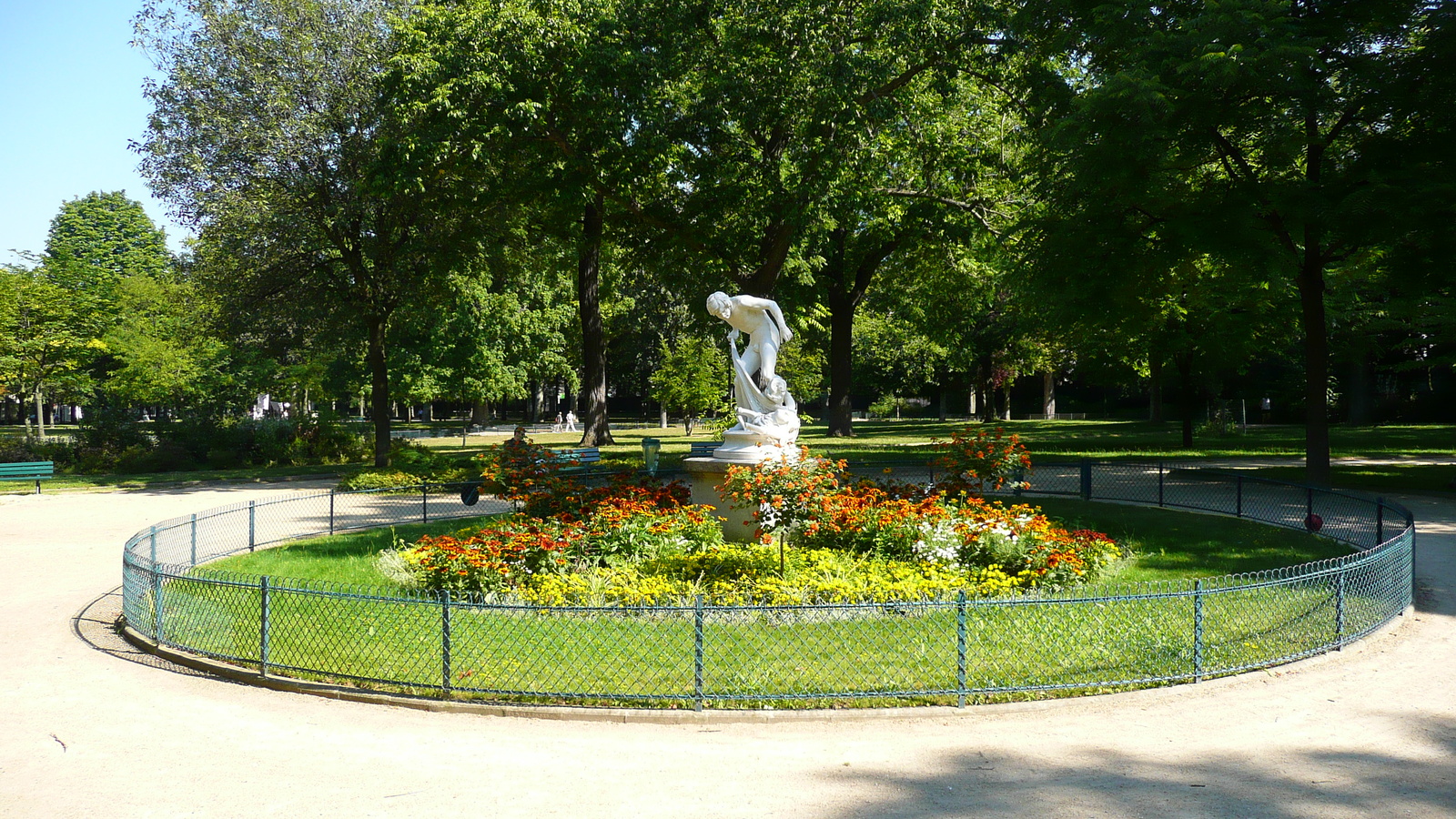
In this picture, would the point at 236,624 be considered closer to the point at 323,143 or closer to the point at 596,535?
the point at 596,535

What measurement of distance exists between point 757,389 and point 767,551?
3037 mm

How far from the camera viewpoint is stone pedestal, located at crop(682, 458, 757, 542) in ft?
41.4

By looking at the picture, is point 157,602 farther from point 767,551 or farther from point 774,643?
point 767,551

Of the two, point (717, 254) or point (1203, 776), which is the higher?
point (717, 254)

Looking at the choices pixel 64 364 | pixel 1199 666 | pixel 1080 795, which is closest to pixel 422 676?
pixel 1080 795

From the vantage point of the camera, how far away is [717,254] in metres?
25.3

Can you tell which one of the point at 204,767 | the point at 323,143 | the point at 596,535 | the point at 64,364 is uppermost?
the point at 323,143

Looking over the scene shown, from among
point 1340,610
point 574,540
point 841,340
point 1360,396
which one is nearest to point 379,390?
point 841,340

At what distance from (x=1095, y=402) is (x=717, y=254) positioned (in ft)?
153

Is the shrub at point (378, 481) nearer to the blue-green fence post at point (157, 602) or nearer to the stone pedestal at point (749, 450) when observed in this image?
the stone pedestal at point (749, 450)

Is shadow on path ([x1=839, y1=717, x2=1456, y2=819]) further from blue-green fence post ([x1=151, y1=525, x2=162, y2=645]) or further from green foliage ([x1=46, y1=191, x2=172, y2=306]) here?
green foliage ([x1=46, y1=191, x2=172, y2=306])

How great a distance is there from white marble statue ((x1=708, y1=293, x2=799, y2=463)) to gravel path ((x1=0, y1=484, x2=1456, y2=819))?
6045 millimetres

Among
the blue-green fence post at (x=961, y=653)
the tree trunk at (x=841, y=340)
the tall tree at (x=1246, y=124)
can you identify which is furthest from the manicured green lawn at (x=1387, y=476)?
the blue-green fence post at (x=961, y=653)

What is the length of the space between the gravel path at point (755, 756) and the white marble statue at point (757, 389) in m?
6.04
